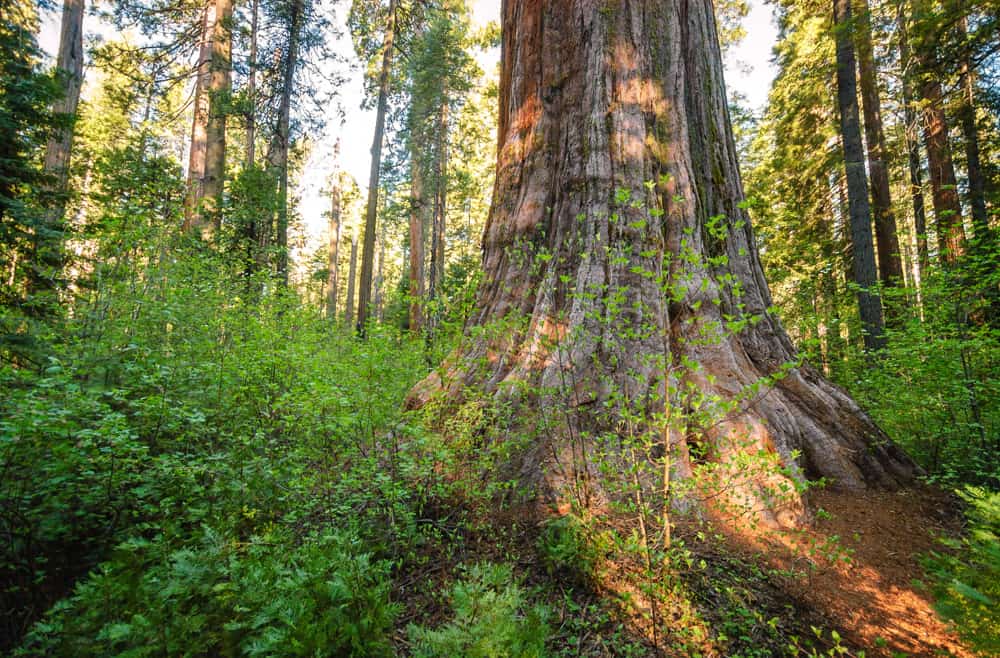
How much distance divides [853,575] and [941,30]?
299 inches

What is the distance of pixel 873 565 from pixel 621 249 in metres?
2.68

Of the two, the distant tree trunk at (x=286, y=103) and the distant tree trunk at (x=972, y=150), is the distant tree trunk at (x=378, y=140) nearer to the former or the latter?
the distant tree trunk at (x=286, y=103)

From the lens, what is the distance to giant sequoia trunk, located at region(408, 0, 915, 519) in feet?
10.5

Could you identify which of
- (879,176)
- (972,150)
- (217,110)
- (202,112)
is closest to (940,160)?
(972,150)

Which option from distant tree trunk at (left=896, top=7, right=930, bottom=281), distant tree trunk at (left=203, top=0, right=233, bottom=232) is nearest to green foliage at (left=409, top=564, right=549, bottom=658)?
distant tree trunk at (left=203, top=0, right=233, bottom=232)

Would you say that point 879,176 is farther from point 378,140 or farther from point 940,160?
A: point 378,140

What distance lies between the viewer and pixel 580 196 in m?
4.08

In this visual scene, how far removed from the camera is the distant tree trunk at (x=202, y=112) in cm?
891

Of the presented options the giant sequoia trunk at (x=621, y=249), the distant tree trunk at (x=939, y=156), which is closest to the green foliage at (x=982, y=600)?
the giant sequoia trunk at (x=621, y=249)

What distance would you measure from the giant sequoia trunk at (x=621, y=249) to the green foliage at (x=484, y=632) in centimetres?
103

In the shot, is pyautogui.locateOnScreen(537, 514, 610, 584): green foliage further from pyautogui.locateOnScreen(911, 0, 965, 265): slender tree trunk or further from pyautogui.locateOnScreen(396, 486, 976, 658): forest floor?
pyautogui.locateOnScreen(911, 0, 965, 265): slender tree trunk

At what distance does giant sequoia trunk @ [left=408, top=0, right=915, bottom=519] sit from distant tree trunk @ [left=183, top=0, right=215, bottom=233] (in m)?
7.36

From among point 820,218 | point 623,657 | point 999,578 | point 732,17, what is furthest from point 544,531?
point 732,17

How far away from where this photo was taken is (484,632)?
5.59 feet
